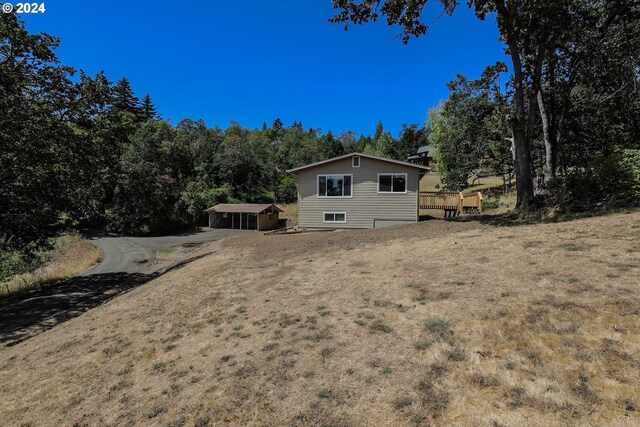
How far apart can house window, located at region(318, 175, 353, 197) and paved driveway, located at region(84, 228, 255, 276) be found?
1210 centimetres

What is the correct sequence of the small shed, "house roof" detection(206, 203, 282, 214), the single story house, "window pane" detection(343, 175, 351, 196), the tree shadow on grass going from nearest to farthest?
1. the tree shadow on grass
2. the single story house
3. "window pane" detection(343, 175, 351, 196)
4. "house roof" detection(206, 203, 282, 214)
5. the small shed

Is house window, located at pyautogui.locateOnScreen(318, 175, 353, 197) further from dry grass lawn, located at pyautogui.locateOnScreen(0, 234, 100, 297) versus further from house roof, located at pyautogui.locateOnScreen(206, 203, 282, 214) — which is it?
dry grass lawn, located at pyautogui.locateOnScreen(0, 234, 100, 297)

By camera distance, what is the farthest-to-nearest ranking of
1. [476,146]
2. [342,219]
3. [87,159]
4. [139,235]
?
[139,235]
[476,146]
[342,219]
[87,159]

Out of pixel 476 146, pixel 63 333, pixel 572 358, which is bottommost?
pixel 63 333

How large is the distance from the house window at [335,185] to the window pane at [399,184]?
2.59m

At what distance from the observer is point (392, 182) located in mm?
18875

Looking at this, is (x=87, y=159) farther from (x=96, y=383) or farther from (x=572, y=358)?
(x=572, y=358)

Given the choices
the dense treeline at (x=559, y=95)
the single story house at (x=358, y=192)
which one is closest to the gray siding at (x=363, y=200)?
the single story house at (x=358, y=192)

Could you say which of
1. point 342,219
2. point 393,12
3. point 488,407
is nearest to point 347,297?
point 488,407

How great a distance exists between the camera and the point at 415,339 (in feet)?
14.0

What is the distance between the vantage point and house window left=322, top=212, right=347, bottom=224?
19.6 m

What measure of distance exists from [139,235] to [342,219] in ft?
82.8

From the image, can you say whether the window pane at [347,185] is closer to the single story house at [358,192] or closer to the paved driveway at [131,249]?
the single story house at [358,192]

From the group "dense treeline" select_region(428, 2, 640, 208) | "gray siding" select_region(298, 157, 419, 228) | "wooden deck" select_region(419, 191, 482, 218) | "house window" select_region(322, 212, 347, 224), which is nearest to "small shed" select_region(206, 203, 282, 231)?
"gray siding" select_region(298, 157, 419, 228)
